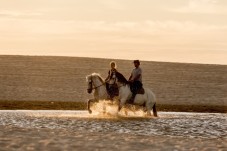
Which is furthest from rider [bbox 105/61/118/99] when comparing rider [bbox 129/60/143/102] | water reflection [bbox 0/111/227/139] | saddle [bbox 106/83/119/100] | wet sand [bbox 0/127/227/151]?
wet sand [bbox 0/127/227/151]

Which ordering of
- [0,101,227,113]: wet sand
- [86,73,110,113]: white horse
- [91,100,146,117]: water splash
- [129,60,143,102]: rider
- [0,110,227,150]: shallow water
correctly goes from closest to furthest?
1. [0,110,227,150]: shallow water
2. [86,73,110,113]: white horse
3. [129,60,143,102]: rider
4. [91,100,146,117]: water splash
5. [0,101,227,113]: wet sand

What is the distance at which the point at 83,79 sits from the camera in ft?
204

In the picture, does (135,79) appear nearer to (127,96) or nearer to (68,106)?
(127,96)

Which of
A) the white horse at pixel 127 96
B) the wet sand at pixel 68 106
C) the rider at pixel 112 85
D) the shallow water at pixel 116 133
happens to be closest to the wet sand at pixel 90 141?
the shallow water at pixel 116 133

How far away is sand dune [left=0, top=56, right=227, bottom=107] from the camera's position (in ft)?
166

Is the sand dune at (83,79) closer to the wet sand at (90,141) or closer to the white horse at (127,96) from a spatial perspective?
the white horse at (127,96)

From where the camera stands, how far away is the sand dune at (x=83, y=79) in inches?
1997

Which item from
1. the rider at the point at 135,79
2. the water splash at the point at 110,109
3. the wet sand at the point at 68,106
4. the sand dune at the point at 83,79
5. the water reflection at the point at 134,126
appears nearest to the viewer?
the water reflection at the point at 134,126

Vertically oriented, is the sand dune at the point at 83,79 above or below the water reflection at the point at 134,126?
above

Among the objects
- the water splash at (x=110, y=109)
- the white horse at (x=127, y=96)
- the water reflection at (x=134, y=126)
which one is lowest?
the water reflection at (x=134, y=126)

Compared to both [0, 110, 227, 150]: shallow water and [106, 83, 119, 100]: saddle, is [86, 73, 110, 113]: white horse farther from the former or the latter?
[0, 110, 227, 150]: shallow water

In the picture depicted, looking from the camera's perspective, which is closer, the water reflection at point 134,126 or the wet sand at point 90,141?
the wet sand at point 90,141

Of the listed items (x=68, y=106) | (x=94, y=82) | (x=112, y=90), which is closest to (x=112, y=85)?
(x=112, y=90)

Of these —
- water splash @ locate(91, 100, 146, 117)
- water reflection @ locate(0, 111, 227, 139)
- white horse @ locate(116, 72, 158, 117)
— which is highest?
white horse @ locate(116, 72, 158, 117)
